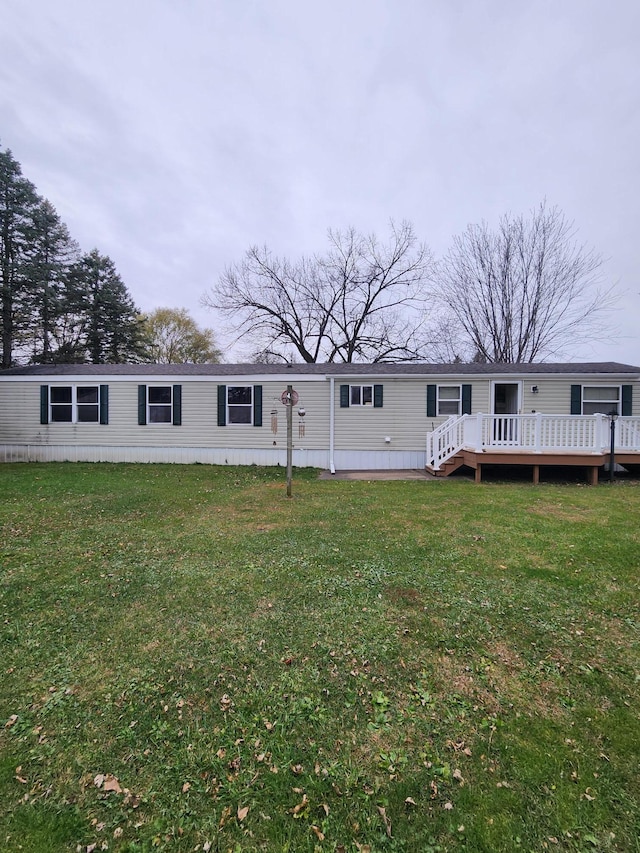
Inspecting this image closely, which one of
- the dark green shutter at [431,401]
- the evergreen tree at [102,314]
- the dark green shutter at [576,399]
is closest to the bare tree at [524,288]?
the dark green shutter at [576,399]

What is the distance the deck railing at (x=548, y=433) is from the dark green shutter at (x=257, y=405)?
5.96 metres

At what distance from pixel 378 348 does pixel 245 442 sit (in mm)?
13421

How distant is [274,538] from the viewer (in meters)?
4.94

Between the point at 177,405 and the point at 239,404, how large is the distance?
2.01 metres

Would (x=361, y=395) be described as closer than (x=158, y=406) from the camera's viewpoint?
Yes

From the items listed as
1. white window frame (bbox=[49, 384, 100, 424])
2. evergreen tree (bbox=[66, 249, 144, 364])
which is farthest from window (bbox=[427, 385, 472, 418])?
evergreen tree (bbox=[66, 249, 144, 364])

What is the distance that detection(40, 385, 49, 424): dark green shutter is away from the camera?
41.1ft

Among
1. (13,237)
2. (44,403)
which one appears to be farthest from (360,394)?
(13,237)

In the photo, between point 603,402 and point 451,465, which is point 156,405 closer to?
point 451,465

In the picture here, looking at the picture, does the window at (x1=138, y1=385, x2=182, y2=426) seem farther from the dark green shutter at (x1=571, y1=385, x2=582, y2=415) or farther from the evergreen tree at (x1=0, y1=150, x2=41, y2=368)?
the evergreen tree at (x1=0, y1=150, x2=41, y2=368)

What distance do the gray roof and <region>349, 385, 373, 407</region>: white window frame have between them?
0.41 metres

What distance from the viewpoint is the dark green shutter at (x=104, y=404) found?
12422mm

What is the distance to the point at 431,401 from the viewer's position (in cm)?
1157

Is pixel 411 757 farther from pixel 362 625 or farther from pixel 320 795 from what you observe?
pixel 362 625
